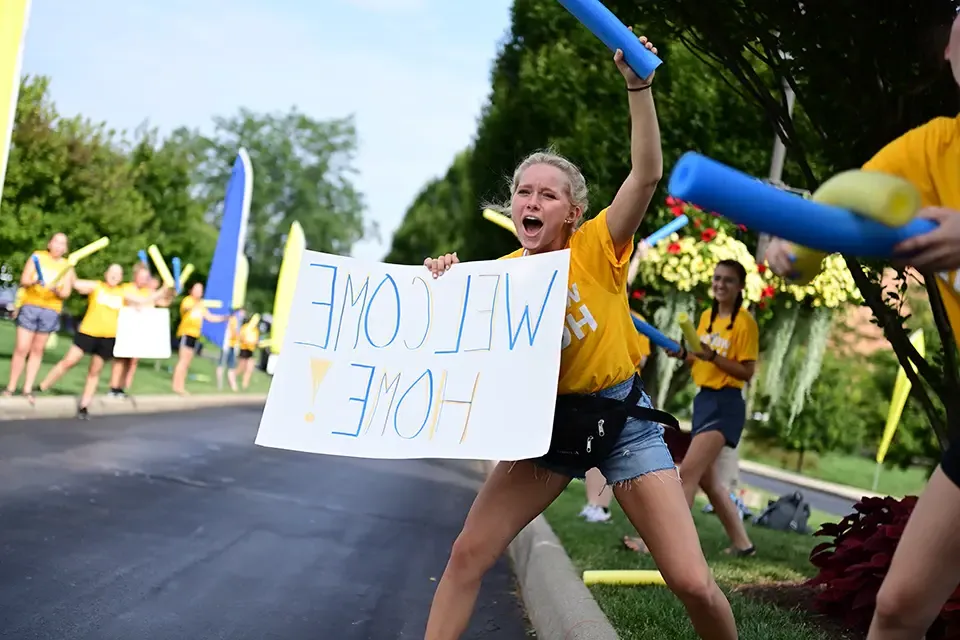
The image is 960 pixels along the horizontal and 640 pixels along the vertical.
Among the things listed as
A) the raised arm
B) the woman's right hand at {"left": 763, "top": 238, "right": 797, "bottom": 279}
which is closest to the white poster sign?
the raised arm

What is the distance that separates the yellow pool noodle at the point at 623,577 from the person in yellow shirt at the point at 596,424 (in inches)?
84.3

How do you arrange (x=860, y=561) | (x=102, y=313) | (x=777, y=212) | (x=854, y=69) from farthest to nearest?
(x=102, y=313)
(x=854, y=69)
(x=860, y=561)
(x=777, y=212)

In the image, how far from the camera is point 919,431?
113ft

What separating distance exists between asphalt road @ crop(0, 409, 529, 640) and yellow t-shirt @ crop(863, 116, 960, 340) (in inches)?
126

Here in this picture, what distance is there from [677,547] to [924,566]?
0.98 metres

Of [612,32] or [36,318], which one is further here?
[36,318]

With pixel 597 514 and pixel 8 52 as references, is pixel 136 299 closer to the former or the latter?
pixel 8 52

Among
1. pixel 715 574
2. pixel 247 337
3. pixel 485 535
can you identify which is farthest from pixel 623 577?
pixel 247 337

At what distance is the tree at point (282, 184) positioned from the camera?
65.2 metres

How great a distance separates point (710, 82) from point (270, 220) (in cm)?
5309

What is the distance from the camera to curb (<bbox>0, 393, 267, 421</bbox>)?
11.5m

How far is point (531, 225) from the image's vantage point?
3.44m

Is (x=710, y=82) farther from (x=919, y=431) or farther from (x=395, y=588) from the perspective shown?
(x=919, y=431)

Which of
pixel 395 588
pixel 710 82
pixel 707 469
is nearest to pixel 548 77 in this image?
pixel 710 82
